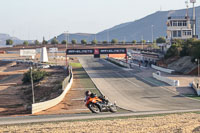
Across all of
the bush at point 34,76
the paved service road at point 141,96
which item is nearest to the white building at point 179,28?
the paved service road at point 141,96

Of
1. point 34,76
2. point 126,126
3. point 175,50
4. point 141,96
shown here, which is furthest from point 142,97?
point 175,50

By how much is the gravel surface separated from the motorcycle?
7.21ft

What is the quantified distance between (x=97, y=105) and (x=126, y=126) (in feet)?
16.0

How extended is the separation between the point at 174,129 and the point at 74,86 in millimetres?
33191

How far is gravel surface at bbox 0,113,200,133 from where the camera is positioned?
53.2ft

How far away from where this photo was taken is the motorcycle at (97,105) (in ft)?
70.2

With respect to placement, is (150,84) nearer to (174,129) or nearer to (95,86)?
(95,86)

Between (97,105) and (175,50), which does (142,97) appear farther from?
(175,50)

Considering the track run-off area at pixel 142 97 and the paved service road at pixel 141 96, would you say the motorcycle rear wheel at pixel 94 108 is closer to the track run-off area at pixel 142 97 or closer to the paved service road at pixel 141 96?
the track run-off area at pixel 142 97

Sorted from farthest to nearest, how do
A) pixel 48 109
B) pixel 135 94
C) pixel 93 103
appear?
pixel 135 94, pixel 48 109, pixel 93 103

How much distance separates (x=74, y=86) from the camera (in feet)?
159

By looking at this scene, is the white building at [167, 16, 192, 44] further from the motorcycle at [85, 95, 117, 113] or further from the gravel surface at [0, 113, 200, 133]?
the gravel surface at [0, 113, 200, 133]

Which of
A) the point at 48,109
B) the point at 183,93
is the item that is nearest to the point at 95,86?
the point at 183,93

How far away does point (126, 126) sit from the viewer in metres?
17.3
